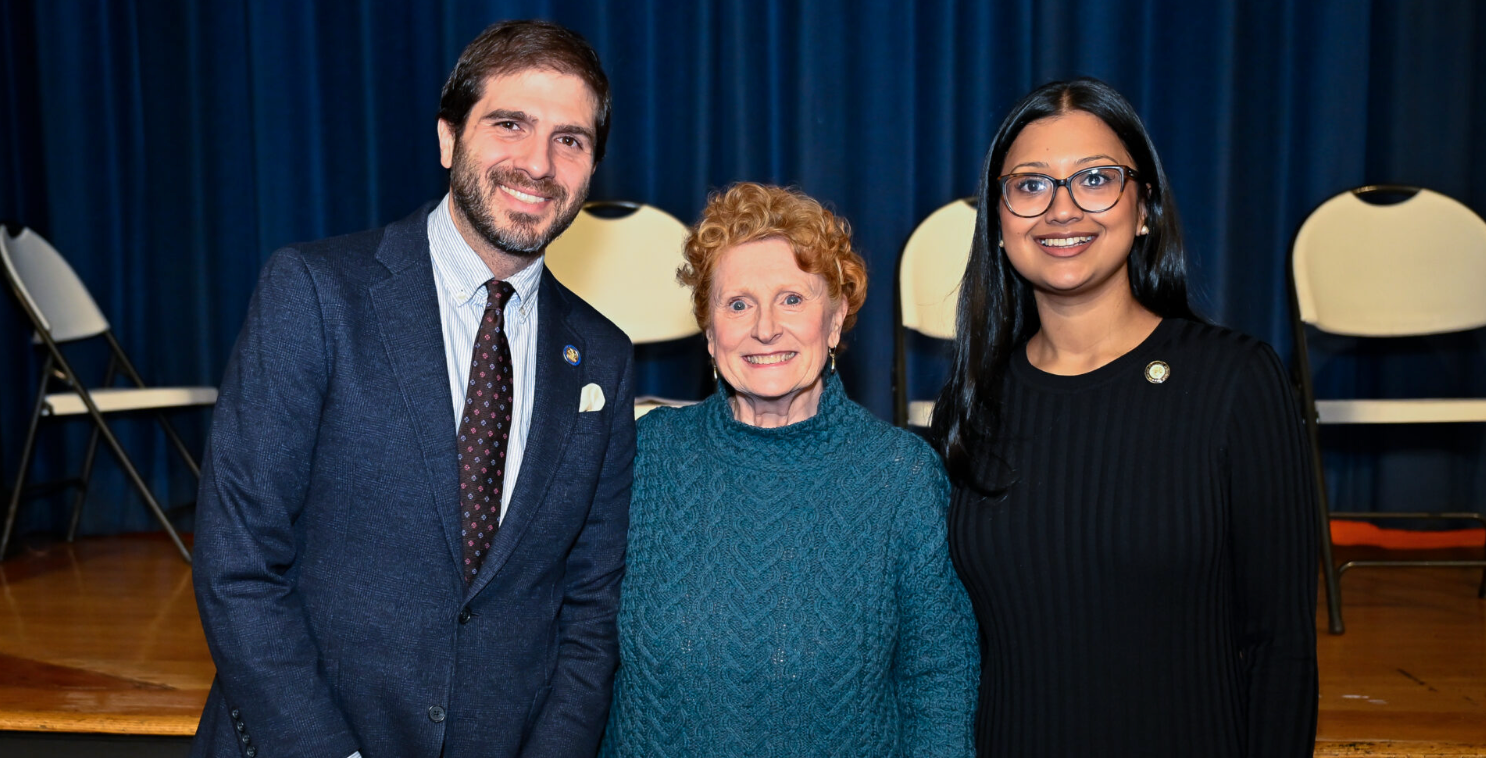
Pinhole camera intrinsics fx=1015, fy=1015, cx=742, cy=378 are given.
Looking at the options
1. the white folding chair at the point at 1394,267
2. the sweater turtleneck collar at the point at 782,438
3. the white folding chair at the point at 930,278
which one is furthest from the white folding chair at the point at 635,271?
the white folding chair at the point at 1394,267

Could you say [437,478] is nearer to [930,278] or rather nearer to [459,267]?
[459,267]

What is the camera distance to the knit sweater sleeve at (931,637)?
150 cm

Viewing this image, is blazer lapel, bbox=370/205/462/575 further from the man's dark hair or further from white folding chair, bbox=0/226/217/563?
white folding chair, bbox=0/226/217/563

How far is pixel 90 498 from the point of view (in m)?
4.01

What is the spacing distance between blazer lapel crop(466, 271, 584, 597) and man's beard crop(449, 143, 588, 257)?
133 mm

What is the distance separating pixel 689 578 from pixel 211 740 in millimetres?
692

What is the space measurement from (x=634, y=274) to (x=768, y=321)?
1.70 m

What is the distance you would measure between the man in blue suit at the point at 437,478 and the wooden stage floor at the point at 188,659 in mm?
947

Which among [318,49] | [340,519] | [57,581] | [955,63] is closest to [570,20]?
[318,49]

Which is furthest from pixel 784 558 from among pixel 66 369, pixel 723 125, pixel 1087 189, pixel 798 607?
pixel 66 369

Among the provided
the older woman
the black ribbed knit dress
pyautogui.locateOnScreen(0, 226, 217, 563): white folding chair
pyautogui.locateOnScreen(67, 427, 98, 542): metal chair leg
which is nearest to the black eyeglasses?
the black ribbed knit dress

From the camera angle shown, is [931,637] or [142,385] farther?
[142,385]

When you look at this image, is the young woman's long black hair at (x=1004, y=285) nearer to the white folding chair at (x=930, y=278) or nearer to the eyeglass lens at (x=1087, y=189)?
the eyeglass lens at (x=1087, y=189)

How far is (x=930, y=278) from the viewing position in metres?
3.02
